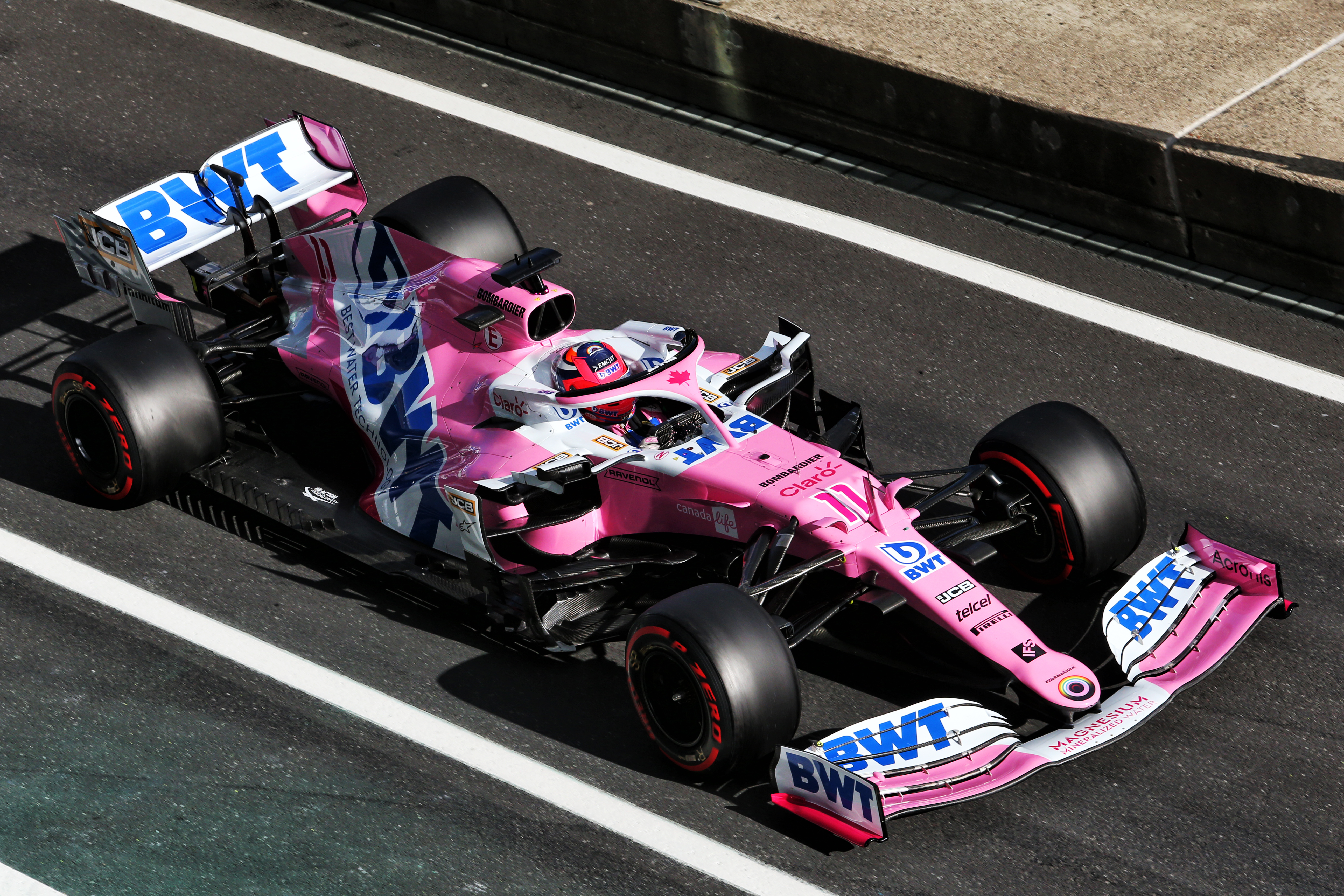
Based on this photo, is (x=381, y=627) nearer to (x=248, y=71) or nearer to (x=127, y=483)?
(x=127, y=483)

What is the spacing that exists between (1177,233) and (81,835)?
7328 mm

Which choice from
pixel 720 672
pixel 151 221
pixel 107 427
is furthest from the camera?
pixel 151 221

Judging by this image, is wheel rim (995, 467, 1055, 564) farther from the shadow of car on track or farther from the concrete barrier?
the concrete barrier

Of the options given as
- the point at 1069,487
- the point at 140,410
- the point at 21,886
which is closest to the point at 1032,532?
the point at 1069,487

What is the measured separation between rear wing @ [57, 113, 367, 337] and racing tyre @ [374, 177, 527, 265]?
364mm

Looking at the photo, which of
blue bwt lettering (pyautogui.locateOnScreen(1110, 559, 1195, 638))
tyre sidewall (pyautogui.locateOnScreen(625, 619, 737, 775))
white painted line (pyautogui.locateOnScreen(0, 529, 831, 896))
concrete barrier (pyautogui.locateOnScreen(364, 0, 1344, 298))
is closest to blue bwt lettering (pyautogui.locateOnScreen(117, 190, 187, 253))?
white painted line (pyautogui.locateOnScreen(0, 529, 831, 896))

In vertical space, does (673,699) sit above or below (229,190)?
below

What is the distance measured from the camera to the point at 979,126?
11273mm

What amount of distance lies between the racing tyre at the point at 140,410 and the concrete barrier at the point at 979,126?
16.7 feet

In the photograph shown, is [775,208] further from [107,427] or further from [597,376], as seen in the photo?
[107,427]

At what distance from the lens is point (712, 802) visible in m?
7.18

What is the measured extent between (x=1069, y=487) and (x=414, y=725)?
316 centimetres

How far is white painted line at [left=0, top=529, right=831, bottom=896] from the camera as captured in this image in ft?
22.7

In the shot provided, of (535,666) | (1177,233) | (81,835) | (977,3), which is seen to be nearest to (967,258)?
(1177,233)
